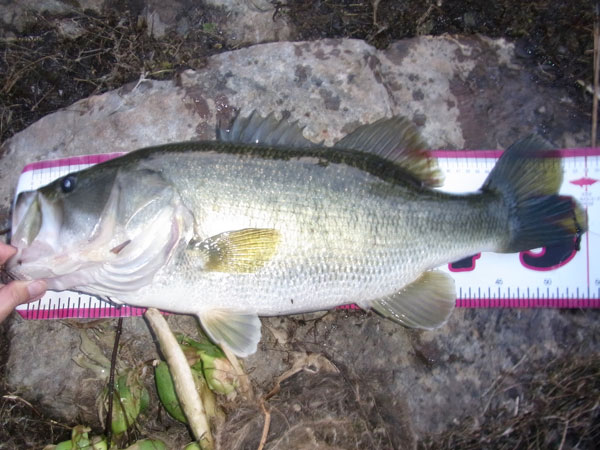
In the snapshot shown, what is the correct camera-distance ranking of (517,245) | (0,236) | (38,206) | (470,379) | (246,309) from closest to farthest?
1. (38,206)
2. (246,309)
3. (517,245)
4. (470,379)
5. (0,236)

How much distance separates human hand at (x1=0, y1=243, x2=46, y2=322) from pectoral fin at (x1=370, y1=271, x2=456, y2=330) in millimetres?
1668

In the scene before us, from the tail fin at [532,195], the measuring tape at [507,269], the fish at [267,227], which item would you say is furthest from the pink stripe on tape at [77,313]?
the tail fin at [532,195]

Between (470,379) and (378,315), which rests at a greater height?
(378,315)

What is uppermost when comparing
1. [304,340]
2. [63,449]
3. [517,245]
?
[517,245]

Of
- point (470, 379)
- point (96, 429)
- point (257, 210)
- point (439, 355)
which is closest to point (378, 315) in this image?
point (439, 355)

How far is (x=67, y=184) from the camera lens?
219cm

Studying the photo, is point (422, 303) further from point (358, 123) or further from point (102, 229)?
point (102, 229)

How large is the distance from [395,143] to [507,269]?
40.6 inches

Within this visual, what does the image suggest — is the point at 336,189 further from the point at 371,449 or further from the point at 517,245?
the point at 371,449

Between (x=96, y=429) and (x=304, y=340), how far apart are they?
1318 mm

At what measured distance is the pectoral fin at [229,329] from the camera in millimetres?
2363

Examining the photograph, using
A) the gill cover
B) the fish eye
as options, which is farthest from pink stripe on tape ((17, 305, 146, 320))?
A: the fish eye

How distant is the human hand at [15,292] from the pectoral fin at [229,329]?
781 millimetres

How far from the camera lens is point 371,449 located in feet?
8.50
